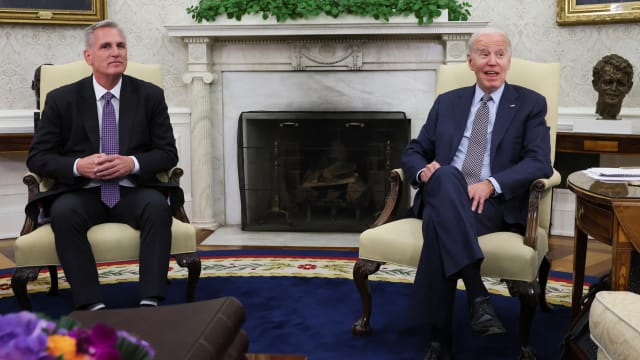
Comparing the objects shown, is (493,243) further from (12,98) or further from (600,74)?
Answer: (12,98)

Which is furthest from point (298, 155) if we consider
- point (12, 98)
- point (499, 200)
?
point (499, 200)

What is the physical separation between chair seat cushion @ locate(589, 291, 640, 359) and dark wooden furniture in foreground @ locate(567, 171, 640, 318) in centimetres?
41

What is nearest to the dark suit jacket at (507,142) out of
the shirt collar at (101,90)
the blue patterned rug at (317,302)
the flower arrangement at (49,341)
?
the blue patterned rug at (317,302)

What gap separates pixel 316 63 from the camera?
5.19m

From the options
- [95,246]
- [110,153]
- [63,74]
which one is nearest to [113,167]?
[110,153]

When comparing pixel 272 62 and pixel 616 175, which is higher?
pixel 272 62

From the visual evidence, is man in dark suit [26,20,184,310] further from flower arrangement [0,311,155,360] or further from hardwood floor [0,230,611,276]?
flower arrangement [0,311,155,360]

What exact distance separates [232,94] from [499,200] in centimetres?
293

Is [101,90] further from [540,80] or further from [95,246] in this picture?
[540,80]

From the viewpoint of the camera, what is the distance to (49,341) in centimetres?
90

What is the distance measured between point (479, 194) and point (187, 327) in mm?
1501

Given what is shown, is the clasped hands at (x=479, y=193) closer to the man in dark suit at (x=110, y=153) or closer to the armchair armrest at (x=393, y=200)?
the armchair armrest at (x=393, y=200)

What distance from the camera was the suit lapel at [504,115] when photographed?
9.84ft

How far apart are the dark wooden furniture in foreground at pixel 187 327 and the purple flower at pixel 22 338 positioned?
65 centimetres
